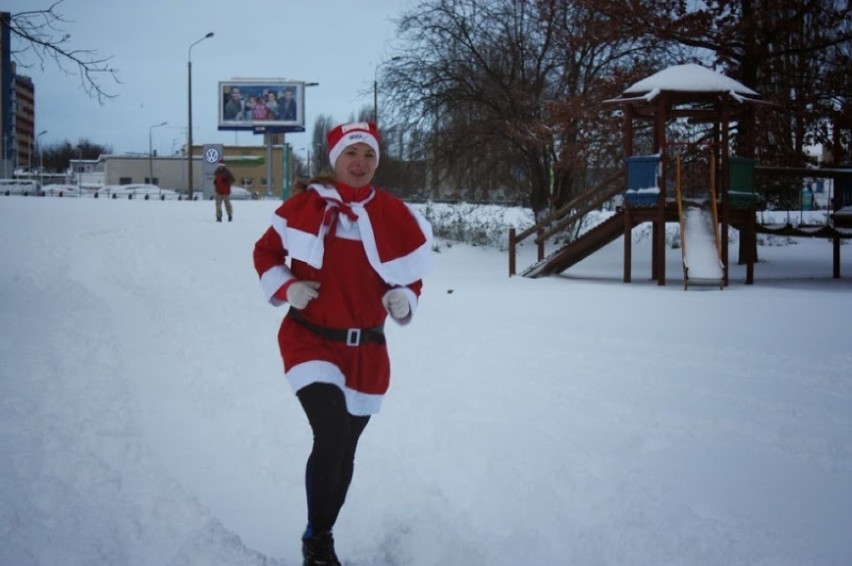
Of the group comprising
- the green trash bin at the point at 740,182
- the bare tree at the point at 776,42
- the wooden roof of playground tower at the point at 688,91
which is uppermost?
the bare tree at the point at 776,42

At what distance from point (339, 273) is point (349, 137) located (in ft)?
2.19

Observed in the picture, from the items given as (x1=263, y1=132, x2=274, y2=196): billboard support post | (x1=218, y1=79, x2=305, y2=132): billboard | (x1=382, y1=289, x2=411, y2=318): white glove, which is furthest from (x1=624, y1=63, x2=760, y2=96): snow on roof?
(x1=218, y1=79, x2=305, y2=132): billboard

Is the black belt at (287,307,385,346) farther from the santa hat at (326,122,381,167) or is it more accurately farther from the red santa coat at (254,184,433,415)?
the santa hat at (326,122,381,167)

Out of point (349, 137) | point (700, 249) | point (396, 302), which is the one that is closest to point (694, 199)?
point (700, 249)

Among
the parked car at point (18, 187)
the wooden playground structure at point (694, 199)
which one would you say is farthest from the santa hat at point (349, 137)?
the parked car at point (18, 187)

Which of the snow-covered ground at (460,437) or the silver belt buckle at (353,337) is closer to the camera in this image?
the silver belt buckle at (353,337)

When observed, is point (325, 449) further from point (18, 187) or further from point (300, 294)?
point (18, 187)

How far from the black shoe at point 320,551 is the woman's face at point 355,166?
1.55m

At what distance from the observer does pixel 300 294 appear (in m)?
3.67

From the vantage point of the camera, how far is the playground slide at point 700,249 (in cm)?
1521

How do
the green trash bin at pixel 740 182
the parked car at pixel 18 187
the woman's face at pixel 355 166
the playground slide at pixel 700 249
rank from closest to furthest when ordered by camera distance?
1. the woman's face at pixel 355 166
2. the playground slide at pixel 700 249
3. the green trash bin at pixel 740 182
4. the parked car at pixel 18 187

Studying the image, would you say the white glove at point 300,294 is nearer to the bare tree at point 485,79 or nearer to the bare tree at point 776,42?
the bare tree at point 776,42

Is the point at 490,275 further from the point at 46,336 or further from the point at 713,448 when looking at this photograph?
the point at 713,448

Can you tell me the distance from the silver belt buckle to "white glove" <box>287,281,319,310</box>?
22 cm
